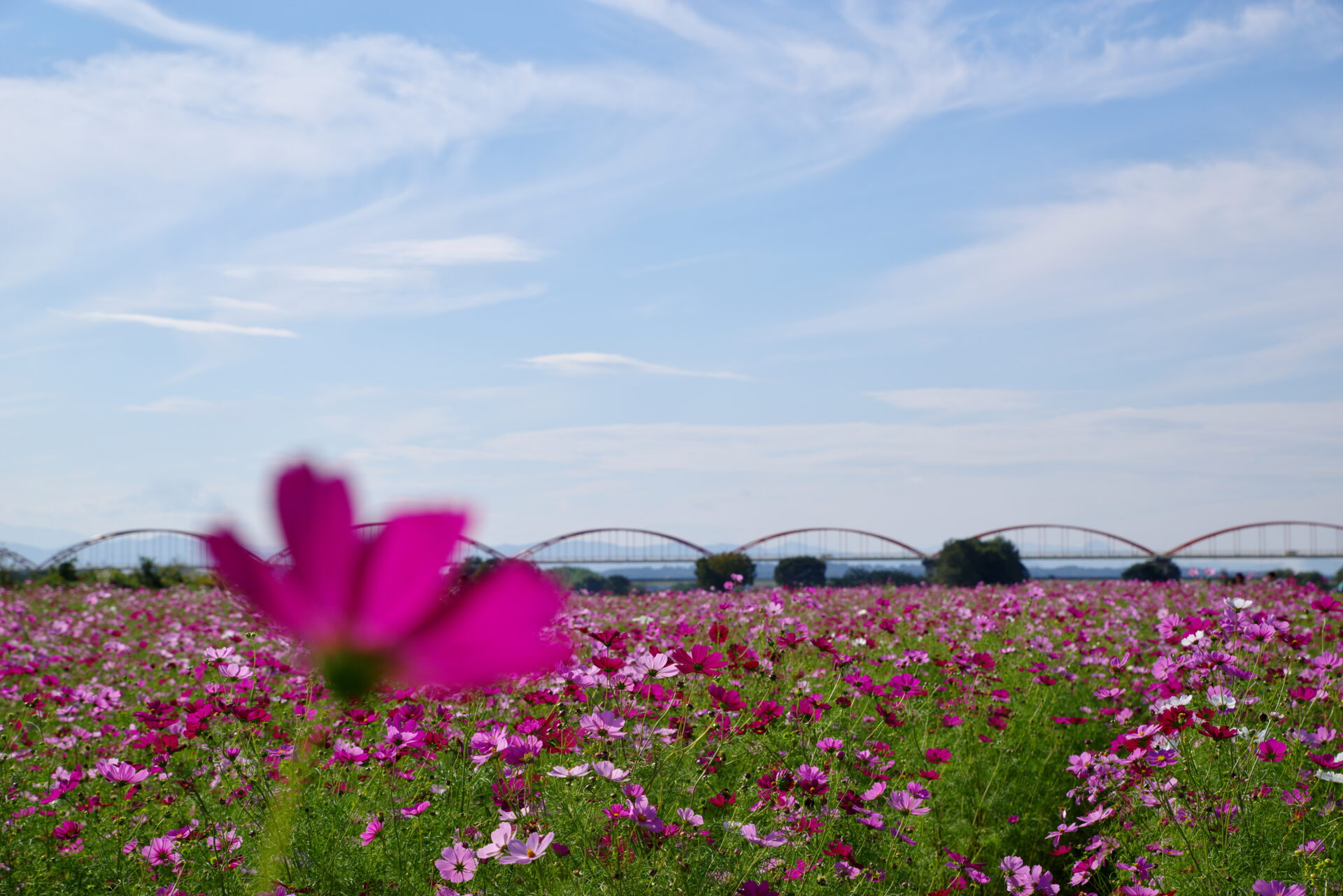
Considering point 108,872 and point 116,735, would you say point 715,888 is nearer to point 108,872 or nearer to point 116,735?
point 108,872

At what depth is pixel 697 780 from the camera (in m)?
2.72

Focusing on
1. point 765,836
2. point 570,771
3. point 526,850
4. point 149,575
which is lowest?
point 149,575

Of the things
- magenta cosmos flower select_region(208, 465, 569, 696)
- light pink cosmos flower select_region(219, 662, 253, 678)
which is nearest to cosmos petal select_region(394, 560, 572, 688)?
magenta cosmos flower select_region(208, 465, 569, 696)

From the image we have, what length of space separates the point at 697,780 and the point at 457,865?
68 cm

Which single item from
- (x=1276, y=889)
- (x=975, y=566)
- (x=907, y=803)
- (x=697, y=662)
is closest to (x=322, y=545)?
(x=697, y=662)

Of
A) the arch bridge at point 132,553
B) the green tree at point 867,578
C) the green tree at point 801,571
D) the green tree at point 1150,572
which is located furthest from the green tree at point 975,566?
the arch bridge at point 132,553

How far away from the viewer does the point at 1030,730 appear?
18.0 feet

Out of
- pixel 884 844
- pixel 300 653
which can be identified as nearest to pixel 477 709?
pixel 884 844

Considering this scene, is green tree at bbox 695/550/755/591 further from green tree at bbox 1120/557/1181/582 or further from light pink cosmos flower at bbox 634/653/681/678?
light pink cosmos flower at bbox 634/653/681/678

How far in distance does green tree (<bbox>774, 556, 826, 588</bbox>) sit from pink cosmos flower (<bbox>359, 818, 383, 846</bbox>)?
18805mm

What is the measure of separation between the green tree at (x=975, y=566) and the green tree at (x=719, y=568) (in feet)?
20.1

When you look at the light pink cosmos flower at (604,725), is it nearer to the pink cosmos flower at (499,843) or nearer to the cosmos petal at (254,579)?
the pink cosmos flower at (499,843)

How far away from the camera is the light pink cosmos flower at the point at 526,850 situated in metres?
2.15

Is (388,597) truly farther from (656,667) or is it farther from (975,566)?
(975,566)
